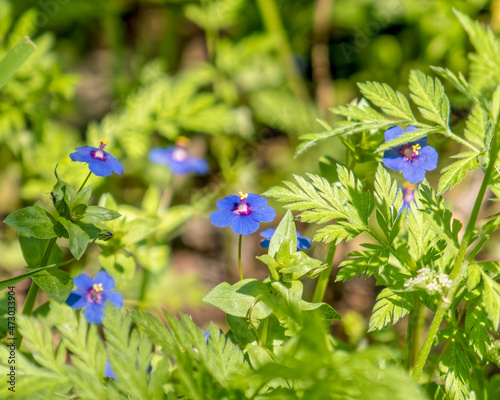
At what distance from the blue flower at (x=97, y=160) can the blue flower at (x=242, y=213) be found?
13.9 inches

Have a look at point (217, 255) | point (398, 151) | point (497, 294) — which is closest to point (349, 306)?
point (217, 255)

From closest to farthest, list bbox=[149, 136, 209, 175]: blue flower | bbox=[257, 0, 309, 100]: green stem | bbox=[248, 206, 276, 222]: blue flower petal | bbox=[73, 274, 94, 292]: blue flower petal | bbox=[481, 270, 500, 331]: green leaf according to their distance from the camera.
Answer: bbox=[481, 270, 500, 331]: green leaf
bbox=[248, 206, 276, 222]: blue flower petal
bbox=[73, 274, 94, 292]: blue flower petal
bbox=[149, 136, 209, 175]: blue flower
bbox=[257, 0, 309, 100]: green stem

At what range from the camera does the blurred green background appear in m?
2.65

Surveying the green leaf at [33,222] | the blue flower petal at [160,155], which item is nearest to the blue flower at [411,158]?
the green leaf at [33,222]

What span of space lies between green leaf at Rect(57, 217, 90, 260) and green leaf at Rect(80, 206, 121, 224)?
0.13 feet

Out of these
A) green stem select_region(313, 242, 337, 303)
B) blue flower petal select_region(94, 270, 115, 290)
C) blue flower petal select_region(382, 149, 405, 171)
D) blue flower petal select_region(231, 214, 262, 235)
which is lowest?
green stem select_region(313, 242, 337, 303)

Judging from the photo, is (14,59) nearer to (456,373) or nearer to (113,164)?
(113,164)

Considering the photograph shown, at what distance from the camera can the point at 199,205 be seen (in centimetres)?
272

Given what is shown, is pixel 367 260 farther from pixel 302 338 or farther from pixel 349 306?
pixel 349 306

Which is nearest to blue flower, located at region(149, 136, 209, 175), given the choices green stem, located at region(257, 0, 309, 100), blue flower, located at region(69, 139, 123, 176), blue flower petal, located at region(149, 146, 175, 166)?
blue flower petal, located at region(149, 146, 175, 166)

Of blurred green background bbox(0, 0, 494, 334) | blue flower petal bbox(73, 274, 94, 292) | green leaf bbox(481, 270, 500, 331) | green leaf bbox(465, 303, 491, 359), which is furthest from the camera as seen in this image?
blurred green background bbox(0, 0, 494, 334)

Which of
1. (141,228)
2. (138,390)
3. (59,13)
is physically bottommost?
(138,390)

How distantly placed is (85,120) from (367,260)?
9.06 feet

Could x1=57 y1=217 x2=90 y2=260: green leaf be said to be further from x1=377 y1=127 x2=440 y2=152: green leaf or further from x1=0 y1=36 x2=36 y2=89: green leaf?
x1=377 y1=127 x2=440 y2=152: green leaf
